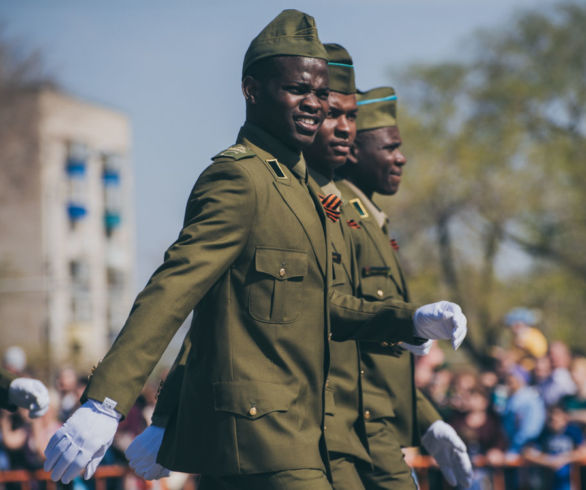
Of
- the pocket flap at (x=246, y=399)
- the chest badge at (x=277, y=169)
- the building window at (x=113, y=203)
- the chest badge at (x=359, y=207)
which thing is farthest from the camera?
the building window at (x=113, y=203)

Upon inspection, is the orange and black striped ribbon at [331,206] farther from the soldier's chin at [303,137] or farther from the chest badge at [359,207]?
the chest badge at [359,207]

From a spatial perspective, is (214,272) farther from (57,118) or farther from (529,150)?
(57,118)

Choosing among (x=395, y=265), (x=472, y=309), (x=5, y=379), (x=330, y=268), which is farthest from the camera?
(x=472, y=309)

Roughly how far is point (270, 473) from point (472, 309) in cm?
3070

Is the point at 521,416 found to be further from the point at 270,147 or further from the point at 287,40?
the point at 287,40

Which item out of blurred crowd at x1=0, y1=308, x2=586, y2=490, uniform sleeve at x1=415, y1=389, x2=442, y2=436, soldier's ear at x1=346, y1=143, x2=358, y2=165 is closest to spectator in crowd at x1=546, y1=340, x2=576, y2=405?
blurred crowd at x1=0, y1=308, x2=586, y2=490

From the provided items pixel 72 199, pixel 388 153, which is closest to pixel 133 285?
pixel 72 199

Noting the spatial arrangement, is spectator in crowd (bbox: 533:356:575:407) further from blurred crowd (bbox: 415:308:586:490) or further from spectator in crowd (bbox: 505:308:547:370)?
spectator in crowd (bbox: 505:308:547:370)

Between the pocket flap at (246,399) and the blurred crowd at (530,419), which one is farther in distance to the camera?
the blurred crowd at (530,419)

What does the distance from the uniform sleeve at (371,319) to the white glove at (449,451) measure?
3.59 ft

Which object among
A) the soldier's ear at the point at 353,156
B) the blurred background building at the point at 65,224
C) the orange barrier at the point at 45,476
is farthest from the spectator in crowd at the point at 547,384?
the blurred background building at the point at 65,224

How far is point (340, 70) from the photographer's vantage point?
5.16 meters

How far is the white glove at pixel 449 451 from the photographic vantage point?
507 centimetres

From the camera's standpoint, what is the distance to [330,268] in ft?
12.8
